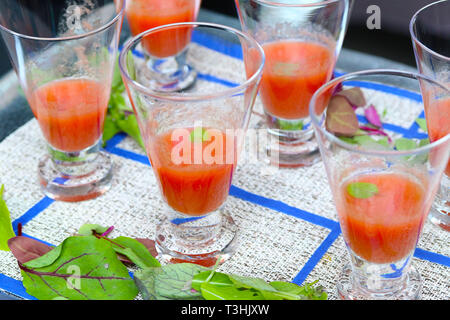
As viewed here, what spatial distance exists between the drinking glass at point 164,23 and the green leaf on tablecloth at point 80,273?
1.24 ft

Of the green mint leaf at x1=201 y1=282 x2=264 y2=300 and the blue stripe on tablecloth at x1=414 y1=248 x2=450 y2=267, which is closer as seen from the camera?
the green mint leaf at x1=201 y1=282 x2=264 y2=300

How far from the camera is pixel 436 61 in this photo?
853 millimetres

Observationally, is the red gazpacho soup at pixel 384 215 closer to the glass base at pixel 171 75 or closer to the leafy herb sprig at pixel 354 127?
the leafy herb sprig at pixel 354 127

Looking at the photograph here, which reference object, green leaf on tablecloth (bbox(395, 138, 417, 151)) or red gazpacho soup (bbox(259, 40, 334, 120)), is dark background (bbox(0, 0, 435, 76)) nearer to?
red gazpacho soup (bbox(259, 40, 334, 120))

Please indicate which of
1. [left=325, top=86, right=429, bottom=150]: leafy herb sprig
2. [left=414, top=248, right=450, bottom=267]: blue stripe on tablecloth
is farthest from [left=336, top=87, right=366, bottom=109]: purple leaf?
[left=414, top=248, right=450, bottom=267]: blue stripe on tablecloth

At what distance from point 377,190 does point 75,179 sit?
0.46m

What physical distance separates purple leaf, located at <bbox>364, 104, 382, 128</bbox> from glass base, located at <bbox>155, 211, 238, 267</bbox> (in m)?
0.25

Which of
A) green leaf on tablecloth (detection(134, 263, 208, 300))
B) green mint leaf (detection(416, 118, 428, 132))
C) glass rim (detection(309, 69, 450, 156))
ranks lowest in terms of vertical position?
green leaf on tablecloth (detection(134, 263, 208, 300))

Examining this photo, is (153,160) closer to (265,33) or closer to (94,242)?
(94,242)

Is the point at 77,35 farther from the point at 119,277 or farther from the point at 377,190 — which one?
the point at 377,190

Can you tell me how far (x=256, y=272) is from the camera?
852 mm

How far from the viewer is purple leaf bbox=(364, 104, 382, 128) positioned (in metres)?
1.01

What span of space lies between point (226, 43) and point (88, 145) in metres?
0.30
